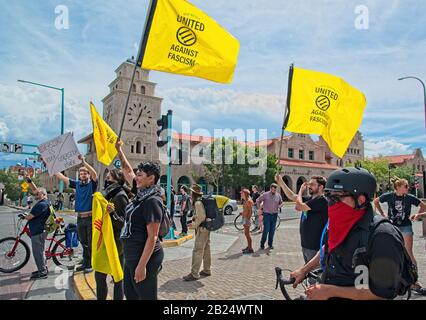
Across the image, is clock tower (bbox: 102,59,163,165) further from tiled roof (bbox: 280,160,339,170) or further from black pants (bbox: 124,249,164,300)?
black pants (bbox: 124,249,164,300)

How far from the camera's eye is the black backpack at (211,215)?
641cm

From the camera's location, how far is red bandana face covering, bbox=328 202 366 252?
2182 mm

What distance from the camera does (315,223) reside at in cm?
466

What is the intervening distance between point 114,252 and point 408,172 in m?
78.2

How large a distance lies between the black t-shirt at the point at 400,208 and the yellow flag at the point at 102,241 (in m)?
4.90

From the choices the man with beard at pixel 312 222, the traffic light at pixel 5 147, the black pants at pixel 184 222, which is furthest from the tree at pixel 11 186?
the man with beard at pixel 312 222

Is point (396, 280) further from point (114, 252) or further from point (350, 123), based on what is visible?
point (350, 123)

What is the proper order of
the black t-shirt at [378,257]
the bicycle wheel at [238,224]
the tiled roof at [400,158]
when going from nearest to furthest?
the black t-shirt at [378,257] → the bicycle wheel at [238,224] → the tiled roof at [400,158]

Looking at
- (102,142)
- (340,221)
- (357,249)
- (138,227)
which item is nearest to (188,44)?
(102,142)

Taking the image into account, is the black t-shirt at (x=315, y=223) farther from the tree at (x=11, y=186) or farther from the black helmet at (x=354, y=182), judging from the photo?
the tree at (x=11, y=186)

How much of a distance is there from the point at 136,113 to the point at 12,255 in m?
44.7

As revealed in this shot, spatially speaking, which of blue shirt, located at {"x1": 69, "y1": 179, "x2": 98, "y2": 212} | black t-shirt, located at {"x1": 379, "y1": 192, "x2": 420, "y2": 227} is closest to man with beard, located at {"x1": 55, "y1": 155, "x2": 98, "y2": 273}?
blue shirt, located at {"x1": 69, "y1": 179, "x2": 98, "y2": 212}

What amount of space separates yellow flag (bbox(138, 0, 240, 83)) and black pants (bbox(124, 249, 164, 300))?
286cm
